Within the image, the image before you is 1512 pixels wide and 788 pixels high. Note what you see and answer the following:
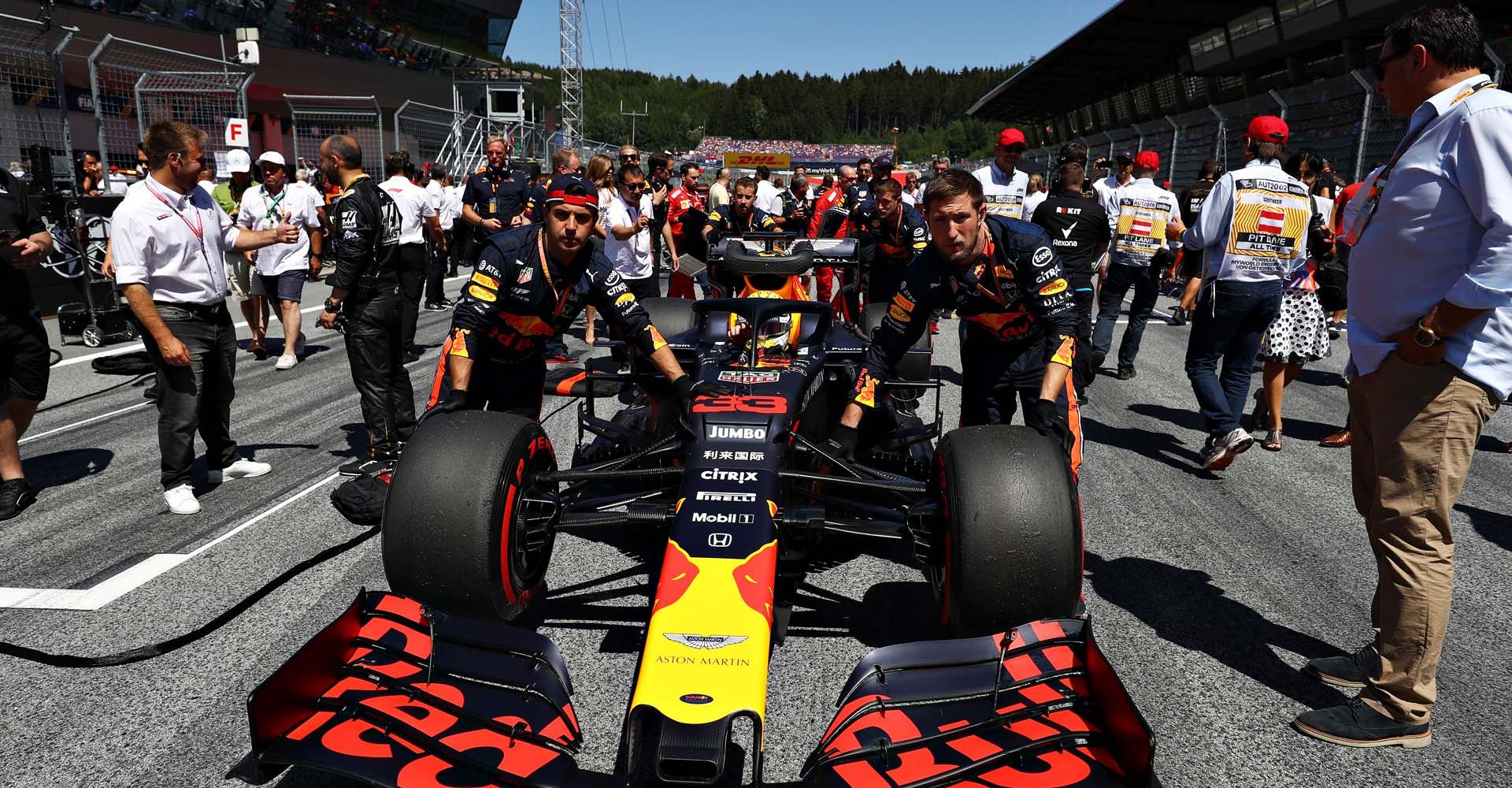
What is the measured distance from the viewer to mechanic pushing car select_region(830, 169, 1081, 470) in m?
3.84

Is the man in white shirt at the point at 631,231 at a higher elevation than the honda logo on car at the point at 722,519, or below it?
higher

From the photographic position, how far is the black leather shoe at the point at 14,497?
186 inches

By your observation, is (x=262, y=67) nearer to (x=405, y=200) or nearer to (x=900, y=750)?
(x=405, y=200)

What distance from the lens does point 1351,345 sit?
3.07 m

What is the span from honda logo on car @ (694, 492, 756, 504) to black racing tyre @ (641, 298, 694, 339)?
11.3 feet

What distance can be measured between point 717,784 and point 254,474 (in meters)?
4.17

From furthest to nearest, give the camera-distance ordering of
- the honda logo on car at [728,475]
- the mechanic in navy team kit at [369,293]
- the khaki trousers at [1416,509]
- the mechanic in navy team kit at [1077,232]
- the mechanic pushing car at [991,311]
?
the mechanic in navy team kit at [1077,232] → the mechanic in navy team kit at [369,293] → the mechanic pushing car at [991,311] → the honda logo on car at [728,475] → the khaki trousers at [1416,509]

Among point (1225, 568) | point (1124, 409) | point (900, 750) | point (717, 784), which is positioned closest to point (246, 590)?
point (717, 784)

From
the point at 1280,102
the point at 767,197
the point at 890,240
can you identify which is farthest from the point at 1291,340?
the point at 1280,102

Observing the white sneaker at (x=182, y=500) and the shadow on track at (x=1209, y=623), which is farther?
the white sneaker at (x=182, y=500)

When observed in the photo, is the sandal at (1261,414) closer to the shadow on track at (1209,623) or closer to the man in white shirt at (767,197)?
the shadow on track at (1209,623)

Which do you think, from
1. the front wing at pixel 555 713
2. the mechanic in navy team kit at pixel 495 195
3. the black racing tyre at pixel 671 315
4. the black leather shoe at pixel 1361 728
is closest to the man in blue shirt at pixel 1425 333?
the black leather shoe at pixel 1361 728

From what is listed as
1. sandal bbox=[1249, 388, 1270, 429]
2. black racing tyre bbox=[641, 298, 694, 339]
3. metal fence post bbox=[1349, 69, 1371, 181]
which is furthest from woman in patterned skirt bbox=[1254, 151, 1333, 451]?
metal fence post bbox=[1349, 69, 1371, 181]

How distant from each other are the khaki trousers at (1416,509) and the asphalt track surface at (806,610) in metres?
0.26
